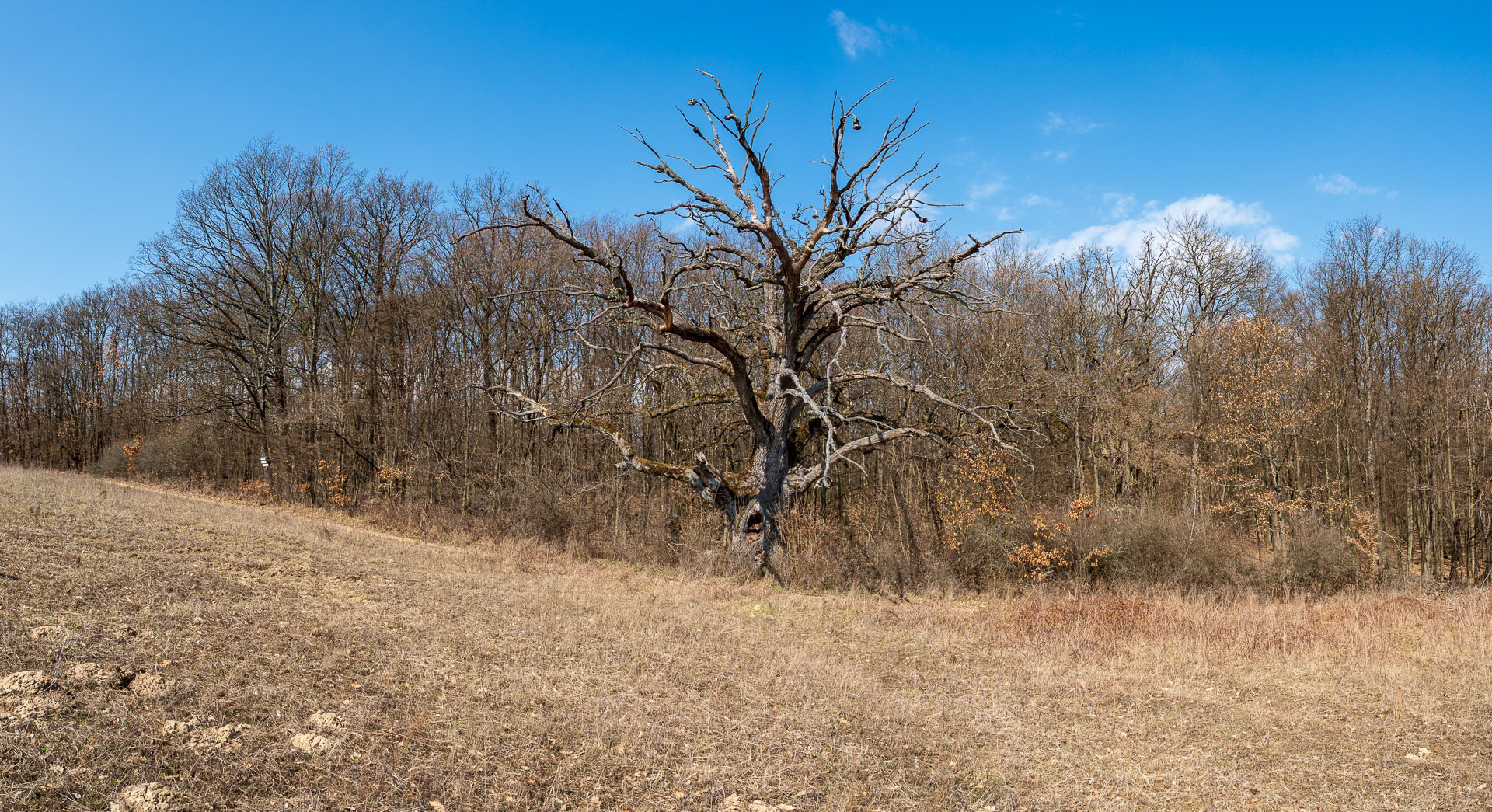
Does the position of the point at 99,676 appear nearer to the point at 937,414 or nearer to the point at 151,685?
the point at 151,685

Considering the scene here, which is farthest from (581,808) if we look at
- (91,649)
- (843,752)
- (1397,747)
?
(1397,747)

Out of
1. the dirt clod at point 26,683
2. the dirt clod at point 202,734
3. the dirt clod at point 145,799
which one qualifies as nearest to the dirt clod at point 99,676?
the dirt clod at point 26,683

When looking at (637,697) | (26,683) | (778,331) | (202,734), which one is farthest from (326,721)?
(778,331)

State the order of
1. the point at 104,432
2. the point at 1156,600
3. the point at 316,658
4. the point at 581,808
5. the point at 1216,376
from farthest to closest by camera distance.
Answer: the point at 104,432
the point at 1216,376
the point at 1156,600
the point at 316,658
the point at 581,808

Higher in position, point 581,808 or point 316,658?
point 316,658

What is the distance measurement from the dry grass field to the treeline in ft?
16.2

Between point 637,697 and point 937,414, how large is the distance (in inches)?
575

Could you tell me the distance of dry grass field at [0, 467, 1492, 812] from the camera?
4914 millimetres

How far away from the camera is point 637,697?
6875 mm

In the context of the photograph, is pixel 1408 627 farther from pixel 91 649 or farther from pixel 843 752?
pixel 91 649

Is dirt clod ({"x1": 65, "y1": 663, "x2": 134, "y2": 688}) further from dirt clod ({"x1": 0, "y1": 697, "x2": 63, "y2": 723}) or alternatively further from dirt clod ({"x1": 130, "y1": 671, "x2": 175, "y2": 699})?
dirt clod ({"x1": 0, "y1": 697, "x2": 63, "y2": 723})

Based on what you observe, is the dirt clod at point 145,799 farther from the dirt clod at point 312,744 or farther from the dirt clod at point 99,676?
the dirt clod at point 99,676

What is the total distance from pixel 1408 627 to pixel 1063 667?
7063mm

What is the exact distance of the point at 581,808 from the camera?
487 centimetres
